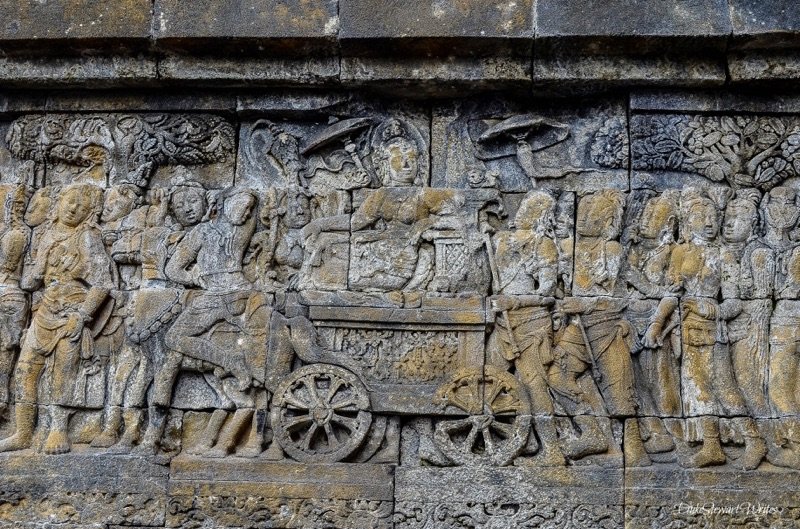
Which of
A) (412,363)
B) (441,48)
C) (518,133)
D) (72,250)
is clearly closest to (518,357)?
(412,363)

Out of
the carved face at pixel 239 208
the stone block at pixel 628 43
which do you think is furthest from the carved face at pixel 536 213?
the carved face at pixel 239 208

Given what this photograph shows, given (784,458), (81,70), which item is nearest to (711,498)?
(784,458)

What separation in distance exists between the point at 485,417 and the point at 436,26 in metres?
2.31

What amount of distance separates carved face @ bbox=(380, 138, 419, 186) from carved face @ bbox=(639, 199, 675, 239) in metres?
1.42

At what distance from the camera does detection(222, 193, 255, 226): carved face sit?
6672mm

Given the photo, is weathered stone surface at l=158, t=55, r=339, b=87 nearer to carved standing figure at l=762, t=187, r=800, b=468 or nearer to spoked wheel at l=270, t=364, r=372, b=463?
spoked wheel at l=270, t=364, r=372, b=463

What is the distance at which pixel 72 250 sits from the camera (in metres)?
6.74

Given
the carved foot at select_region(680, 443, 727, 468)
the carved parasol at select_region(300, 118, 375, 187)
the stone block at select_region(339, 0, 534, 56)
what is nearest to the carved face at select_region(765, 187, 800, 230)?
the carved foot at select_region(680, 443, 727, 468)

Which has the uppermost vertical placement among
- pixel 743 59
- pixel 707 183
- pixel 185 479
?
pixel 743 59

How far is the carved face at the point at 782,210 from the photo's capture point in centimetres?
652

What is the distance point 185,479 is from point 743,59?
411 cm

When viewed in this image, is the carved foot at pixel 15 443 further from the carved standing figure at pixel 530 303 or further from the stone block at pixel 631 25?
the stone block at pixel 631 25

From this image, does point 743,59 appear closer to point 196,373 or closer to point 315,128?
point 315,128

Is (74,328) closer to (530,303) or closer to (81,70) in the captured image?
(81,70)
